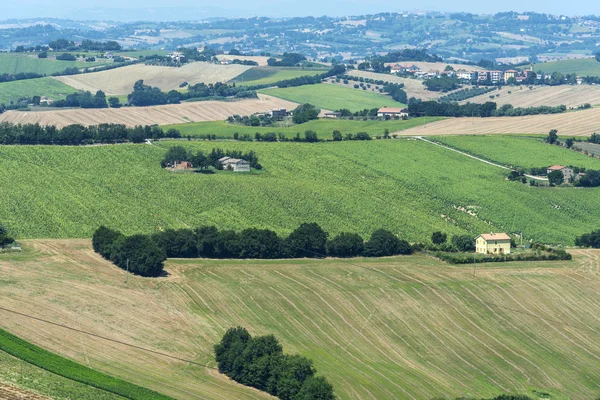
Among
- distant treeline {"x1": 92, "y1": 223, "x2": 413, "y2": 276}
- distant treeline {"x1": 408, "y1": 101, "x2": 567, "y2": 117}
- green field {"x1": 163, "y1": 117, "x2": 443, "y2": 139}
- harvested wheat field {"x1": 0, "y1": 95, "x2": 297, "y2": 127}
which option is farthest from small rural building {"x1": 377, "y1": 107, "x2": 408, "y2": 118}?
distant treeline {"x1": 92, "y1": 223, "x2": 413, "y2": 276}

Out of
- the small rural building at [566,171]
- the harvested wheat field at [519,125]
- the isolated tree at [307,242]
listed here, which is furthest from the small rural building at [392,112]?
the isolated tree at [307,242]

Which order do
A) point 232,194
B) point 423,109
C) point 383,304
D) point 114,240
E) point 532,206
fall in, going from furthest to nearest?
point 423,109 < point 532,206 < point 232,194 < point 114,240 < point 383,304

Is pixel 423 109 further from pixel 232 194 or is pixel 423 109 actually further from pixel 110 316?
pixel 110 316

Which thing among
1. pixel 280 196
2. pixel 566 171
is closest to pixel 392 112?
pixel 566 171

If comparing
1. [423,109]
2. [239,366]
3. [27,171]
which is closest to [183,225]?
[27,171]

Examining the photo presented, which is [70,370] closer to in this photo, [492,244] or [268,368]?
[268,368]

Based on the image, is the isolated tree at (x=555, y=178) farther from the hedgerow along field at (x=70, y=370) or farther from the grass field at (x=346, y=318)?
the hedgerow along field at (x=70, y=370)

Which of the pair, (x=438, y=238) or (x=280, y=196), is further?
(x=280, y=196)
